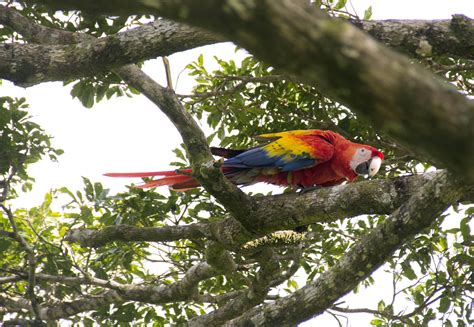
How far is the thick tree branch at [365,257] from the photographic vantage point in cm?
242

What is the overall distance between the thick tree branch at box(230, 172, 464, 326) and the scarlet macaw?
0.83m

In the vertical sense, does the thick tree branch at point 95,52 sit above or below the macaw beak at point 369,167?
above

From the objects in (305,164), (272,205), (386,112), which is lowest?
(386,112)

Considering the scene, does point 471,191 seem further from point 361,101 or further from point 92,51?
point 92,51

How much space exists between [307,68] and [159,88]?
2.03 meters

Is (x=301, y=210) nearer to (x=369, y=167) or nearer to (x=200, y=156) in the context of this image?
(x=200, y=156)

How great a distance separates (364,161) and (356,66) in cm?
266

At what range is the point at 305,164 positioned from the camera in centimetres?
368

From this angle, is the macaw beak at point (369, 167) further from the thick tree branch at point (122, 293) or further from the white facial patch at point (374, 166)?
the thick tree branch at point (122, 293)

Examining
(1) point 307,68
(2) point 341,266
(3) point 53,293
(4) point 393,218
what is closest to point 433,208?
(4) point 393,218

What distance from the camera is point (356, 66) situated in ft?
3.39

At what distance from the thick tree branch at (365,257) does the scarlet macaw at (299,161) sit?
826mm

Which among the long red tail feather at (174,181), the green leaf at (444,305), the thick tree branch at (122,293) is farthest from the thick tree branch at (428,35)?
the green leaf at (444,305)

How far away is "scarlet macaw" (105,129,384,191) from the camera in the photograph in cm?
363
